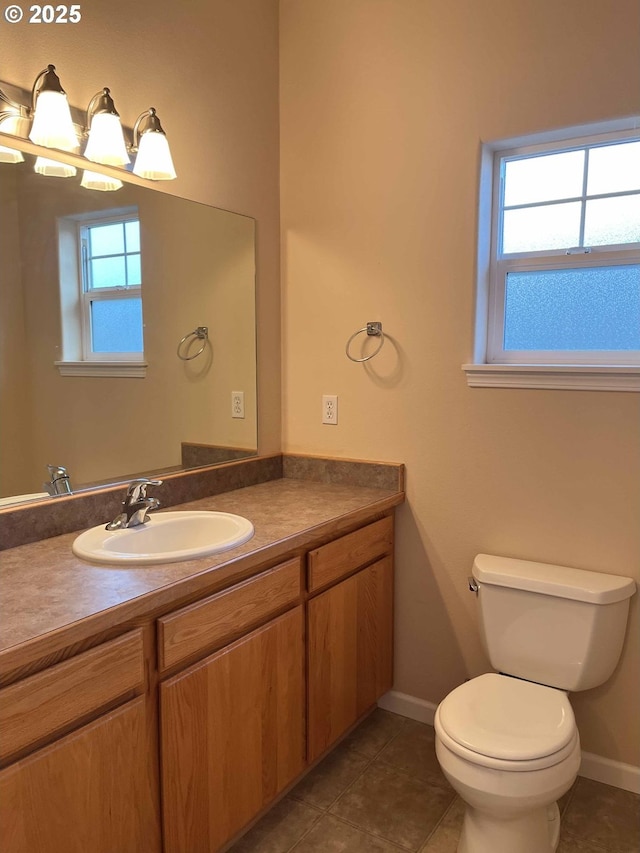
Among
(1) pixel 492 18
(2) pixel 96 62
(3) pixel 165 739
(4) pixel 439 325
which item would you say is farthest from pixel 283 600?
(1) pixel 492 18

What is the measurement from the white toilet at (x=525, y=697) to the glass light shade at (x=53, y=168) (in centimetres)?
167

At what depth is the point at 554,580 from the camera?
1.86 m

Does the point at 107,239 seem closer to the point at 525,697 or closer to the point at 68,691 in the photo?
the point at 68,691

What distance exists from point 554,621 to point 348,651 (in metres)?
0.65

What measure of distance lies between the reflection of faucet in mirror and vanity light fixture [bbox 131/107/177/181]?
892mm

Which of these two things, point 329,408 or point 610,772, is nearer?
point 610,772

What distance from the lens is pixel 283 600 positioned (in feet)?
5.62

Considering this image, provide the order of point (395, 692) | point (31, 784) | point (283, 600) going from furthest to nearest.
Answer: point (395, 692), point (283, 600), point (31, 784)

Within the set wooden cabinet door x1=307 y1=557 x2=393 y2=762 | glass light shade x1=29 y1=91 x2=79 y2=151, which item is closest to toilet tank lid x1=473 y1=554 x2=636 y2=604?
wooden cabinet door x1=307 y1=557 x2=393 y2=762

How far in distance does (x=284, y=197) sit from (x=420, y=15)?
0.77 m

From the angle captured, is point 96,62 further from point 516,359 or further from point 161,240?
point 516,359

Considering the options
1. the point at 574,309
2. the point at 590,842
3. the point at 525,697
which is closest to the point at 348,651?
the point at 525,697

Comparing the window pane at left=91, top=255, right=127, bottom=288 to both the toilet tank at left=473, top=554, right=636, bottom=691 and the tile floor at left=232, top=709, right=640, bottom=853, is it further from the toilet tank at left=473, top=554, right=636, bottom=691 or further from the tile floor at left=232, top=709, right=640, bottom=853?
the tile floor at left=232, top=709, right=640, bottom=853

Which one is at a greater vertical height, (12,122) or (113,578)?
(12,122)
